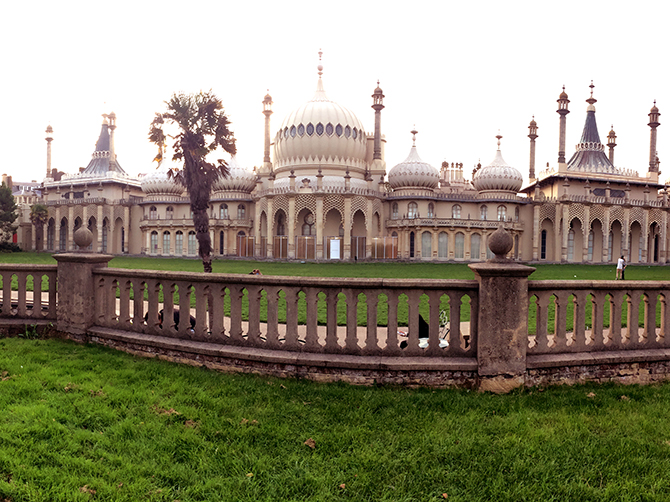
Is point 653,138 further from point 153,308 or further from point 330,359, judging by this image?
point 153,308

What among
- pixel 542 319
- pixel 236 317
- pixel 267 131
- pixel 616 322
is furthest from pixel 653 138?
pixel 236 317

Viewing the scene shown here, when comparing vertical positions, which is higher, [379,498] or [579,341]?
[579,341]

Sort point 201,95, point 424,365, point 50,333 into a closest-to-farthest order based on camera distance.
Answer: point 424,365 < point 50,333 < point 201,95

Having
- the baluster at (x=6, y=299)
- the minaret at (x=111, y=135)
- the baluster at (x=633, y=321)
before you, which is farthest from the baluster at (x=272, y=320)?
the minaret at (x=111, y=135)

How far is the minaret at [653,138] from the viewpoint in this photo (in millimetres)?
50594

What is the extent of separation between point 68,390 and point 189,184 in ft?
25.0

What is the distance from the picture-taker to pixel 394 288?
5.32 meters

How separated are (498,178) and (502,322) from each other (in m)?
44.9

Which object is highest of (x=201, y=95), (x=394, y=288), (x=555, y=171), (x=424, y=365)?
(x=555, y=171)

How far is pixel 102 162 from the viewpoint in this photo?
5912 cm

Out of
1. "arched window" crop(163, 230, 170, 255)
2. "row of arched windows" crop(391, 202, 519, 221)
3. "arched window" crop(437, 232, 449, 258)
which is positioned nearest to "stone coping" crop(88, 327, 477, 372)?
"arched window" crop(437, 232, 449, 258)

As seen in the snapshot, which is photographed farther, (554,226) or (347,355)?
(554,226)

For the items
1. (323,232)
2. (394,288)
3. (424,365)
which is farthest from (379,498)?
(323,232)

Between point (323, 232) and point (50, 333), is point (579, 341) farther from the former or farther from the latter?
point (323, 232)
